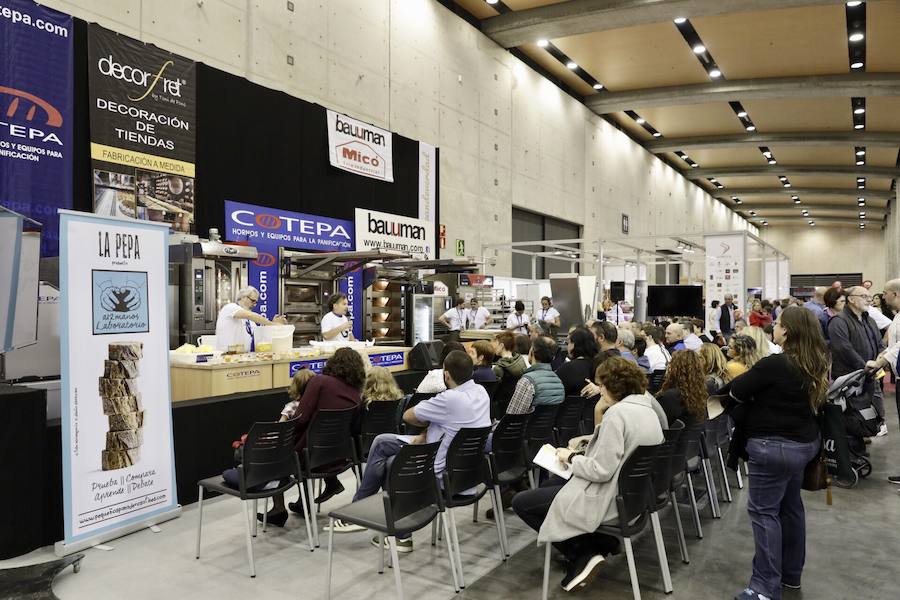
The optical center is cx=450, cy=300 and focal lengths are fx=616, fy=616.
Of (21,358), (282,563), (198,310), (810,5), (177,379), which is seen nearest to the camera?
(282,563)

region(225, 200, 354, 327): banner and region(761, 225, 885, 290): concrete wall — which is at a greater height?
region(761, 225, 885, 290): concrete wall

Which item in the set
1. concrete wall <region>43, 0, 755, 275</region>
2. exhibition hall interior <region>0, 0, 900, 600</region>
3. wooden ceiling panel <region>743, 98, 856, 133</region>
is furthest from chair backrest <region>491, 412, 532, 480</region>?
wooden ceiling panel <region>743, 98, 856, 133</region>

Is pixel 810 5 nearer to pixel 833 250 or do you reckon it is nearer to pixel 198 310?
pixel 198 310

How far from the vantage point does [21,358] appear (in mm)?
4703

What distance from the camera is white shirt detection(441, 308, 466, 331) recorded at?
1123 cm

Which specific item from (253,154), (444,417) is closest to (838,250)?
(253,154)

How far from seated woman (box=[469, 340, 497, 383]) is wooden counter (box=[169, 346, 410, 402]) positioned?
5.92ft

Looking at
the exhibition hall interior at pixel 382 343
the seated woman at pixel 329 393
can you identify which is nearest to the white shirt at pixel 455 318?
the exhibition hall interior at pixel 382 343

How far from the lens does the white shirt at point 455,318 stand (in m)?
11.2

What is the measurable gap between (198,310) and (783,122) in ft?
57.8

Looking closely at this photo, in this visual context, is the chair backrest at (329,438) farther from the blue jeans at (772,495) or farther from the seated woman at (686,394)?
the blue jeans at (772,495)

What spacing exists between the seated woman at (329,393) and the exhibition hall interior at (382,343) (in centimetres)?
2

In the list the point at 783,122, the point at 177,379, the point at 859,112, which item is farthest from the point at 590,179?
the point at 177,379

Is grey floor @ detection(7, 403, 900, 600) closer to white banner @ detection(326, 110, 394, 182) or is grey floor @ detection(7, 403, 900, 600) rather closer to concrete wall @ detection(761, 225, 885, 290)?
white banner @ detection(326, 110, 394, 182)
